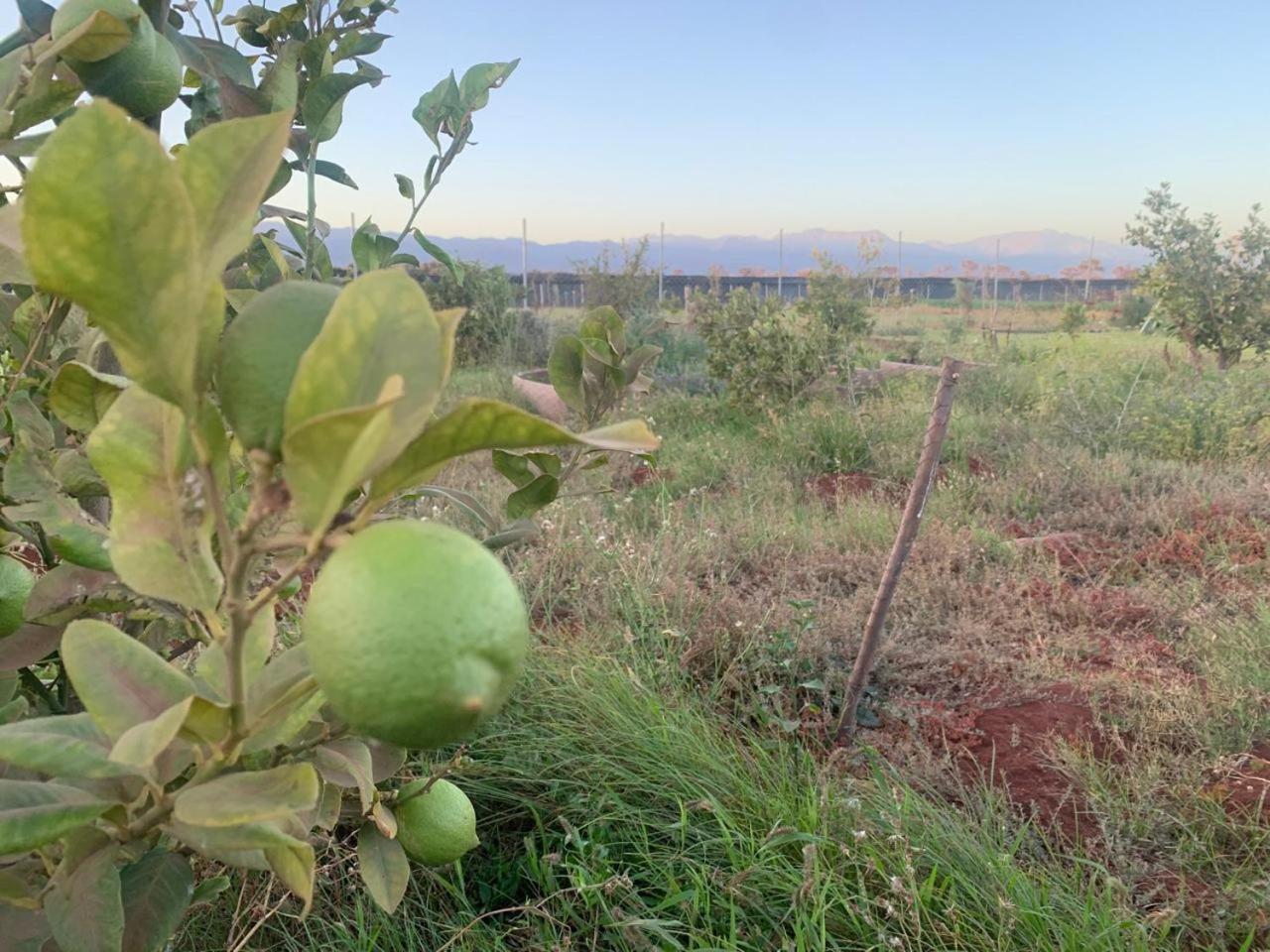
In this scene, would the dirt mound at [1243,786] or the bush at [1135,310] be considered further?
the bush at [1135,310]

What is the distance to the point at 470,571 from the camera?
340 mm

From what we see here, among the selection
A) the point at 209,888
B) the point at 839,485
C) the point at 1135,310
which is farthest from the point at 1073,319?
the point at 209,888

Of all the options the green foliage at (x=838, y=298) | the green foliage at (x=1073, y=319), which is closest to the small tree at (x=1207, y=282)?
the green foliage at (x=838, y=298)

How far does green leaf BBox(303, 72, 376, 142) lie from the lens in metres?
0.84

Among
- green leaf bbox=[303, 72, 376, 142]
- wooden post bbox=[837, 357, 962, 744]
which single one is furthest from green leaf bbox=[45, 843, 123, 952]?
wooden post bbox=[837, 357, 962, 744]

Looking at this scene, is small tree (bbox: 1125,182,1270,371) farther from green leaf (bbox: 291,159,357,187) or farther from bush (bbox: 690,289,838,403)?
green leaf (bbox: 291,159,357,187)

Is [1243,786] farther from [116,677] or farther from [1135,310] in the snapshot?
[1135,310]

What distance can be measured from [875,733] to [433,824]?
1.89 m

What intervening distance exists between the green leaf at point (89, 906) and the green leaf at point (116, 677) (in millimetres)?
153

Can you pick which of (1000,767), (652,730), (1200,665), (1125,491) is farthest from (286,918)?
(1125,491)

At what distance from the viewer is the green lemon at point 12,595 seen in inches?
27.4

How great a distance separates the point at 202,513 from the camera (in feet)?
1.44

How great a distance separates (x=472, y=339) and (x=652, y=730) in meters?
8.98

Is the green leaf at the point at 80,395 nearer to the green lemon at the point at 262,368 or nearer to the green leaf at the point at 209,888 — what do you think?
the green lemon at the point at 262,368
